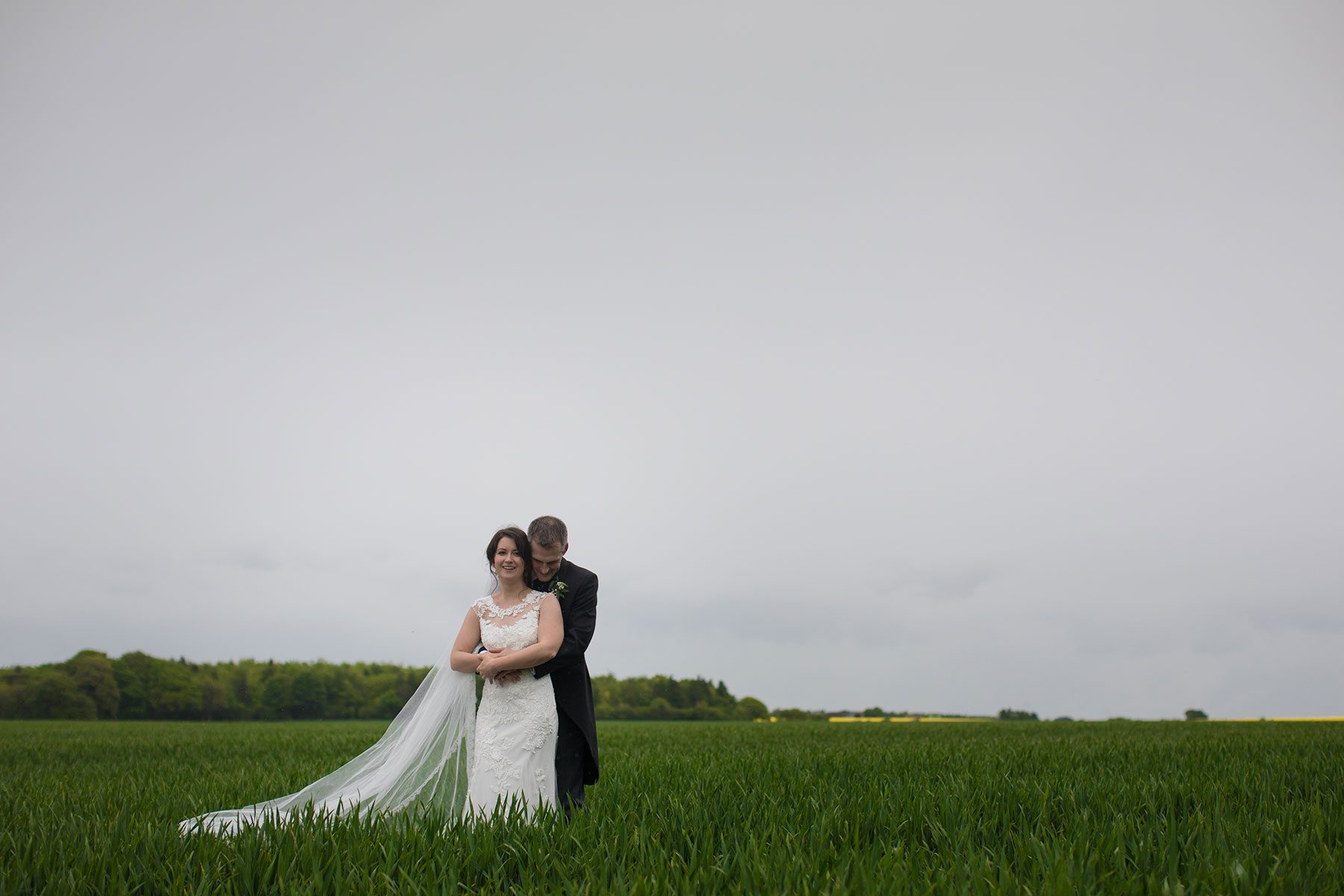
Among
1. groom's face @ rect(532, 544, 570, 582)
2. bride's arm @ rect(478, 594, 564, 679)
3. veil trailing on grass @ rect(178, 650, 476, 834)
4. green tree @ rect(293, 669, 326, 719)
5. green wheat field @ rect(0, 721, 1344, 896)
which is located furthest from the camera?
green tree @ rect(293, 669, 326, 719)

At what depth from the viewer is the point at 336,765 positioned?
12.5m

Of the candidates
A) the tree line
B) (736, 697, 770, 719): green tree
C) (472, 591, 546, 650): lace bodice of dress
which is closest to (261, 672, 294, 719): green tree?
the tree line

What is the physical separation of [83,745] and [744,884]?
20.7 meters

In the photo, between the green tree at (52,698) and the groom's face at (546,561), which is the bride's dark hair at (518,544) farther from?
the green tree at (52,698)

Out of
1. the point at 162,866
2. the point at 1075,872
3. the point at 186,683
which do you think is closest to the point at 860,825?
the point at 1075,872

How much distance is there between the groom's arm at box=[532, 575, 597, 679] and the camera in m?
6.05

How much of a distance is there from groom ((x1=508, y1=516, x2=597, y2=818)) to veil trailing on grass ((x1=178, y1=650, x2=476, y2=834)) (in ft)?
2.39

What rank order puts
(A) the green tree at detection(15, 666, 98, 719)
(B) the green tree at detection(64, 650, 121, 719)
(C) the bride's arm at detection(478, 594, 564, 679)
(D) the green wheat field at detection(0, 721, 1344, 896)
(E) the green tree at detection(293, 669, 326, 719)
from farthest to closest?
(E) the green tree at detection(293, 669, 326, 719) → (B) the green tree at detection(64, 650, 121, 719) → (A) the green tree at detection(15, 666, 98, 719) → (C) the bride's arm at detection(478, 594, 564, 679) → (D) the green wheat field at detection(0, 721, 1344, 896)

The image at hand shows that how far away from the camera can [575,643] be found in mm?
6074

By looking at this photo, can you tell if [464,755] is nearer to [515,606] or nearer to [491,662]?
[491,662]

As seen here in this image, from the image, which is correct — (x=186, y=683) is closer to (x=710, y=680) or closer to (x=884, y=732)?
(x=710, y=680)

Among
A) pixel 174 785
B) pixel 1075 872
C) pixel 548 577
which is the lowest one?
pixel 174 785

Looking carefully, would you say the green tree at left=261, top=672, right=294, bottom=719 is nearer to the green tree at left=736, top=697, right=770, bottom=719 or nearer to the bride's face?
the green tree at left=736, top=697, right=770, bottom=719

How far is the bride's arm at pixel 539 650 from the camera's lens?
5.79 m
